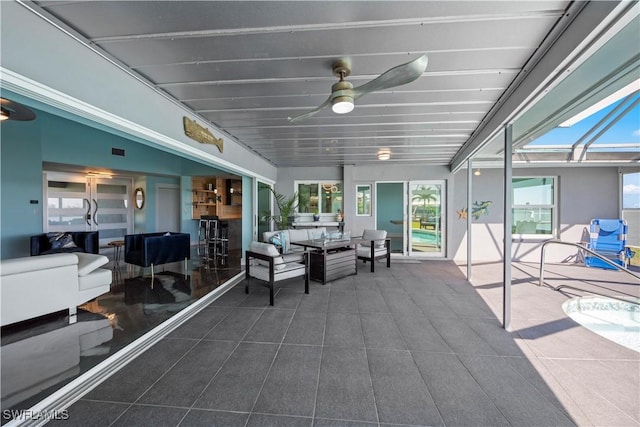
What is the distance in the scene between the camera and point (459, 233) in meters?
6.79

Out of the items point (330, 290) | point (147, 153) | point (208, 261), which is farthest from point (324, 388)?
point (147, 153)

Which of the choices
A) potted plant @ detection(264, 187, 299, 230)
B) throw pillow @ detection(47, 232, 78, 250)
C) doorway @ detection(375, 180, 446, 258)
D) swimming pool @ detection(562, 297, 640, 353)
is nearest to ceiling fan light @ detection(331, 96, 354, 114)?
swimming pool @ detection(562, 297, 640, 353)

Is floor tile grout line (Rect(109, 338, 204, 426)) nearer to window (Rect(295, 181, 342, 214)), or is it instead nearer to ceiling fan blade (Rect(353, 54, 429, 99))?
ceiling fan blade (Rect(353, 54, 429, 99))

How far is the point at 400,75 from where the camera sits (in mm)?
1711

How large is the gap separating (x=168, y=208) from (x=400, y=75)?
8.59m

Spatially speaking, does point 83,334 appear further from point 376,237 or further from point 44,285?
point 376,237

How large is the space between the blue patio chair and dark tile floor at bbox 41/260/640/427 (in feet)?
13.2

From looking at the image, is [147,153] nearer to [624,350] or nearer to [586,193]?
[624,350]

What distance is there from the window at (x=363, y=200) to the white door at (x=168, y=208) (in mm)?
6130

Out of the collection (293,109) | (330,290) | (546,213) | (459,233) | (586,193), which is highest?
(293,109)

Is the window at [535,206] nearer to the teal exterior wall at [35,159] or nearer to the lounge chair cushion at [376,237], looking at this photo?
the lounge chair cushion at [376,237]

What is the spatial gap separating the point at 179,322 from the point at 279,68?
10.1 ft

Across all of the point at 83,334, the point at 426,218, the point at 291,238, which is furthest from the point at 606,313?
the point at 83,334

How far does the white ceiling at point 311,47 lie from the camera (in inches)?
62.0
